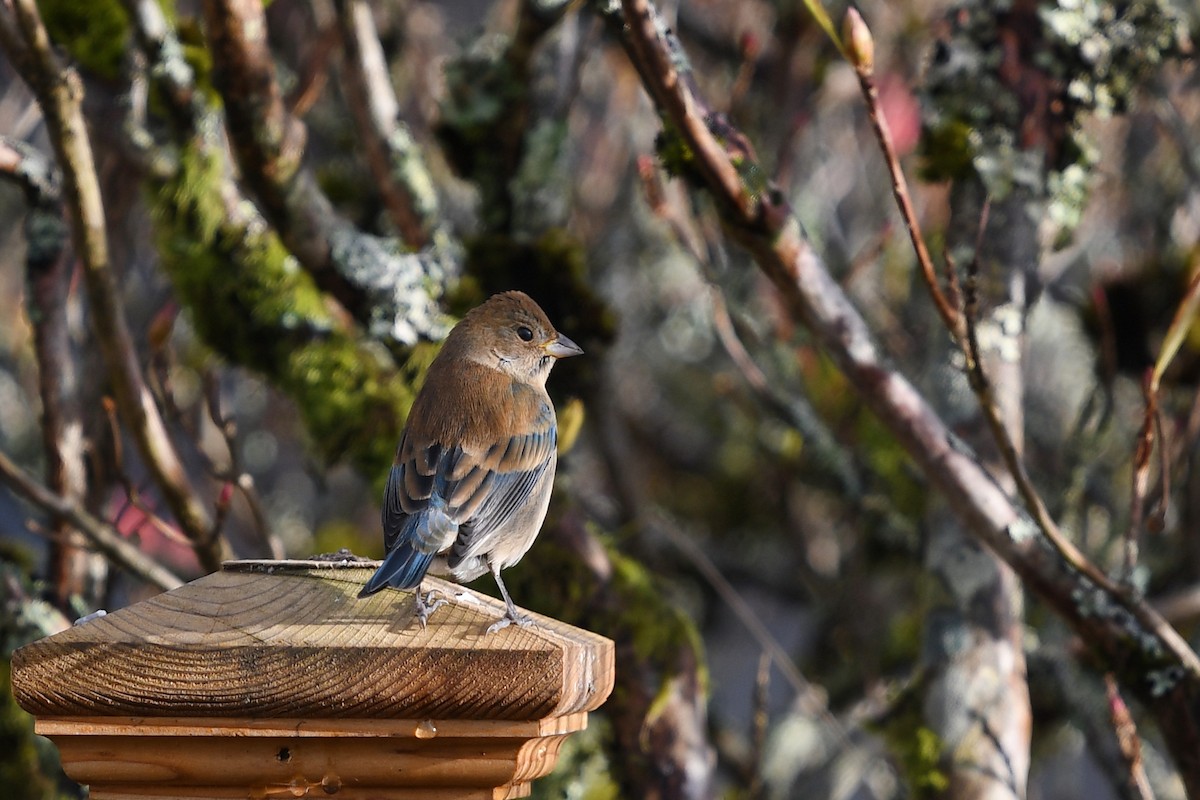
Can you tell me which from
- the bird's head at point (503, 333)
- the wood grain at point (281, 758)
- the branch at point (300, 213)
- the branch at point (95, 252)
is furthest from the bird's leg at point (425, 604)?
the branch at point (300, 213)

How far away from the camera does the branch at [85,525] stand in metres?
3.15

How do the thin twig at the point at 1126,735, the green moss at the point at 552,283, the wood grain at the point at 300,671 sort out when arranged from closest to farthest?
the wood grain at the point at 300,671 → the thin twig at the point at 1126,735 → the green moss at the point at 552,283

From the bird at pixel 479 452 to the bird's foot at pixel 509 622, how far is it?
0.28 m

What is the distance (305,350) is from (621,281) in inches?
148

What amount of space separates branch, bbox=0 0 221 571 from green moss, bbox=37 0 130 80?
598 mm

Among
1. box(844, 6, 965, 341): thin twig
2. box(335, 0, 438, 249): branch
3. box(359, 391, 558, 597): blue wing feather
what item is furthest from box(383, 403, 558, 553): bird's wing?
box(335, 0, 438, 249): branch

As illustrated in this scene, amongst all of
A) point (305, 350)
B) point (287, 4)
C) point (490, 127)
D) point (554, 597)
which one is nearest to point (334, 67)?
point (287, 4)

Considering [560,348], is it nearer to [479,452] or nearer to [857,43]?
[479,452]

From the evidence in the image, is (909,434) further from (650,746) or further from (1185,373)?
(1185,373)

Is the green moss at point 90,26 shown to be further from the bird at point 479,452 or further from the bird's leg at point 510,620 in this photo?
the bird's leg at point 510,620

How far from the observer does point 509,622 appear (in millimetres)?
1753

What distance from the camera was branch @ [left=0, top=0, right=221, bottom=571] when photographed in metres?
2.83

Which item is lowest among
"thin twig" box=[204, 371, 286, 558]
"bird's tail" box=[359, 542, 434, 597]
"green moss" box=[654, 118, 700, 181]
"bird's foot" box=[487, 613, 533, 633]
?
"bird's foot" box=[487, 613, 533, 633]

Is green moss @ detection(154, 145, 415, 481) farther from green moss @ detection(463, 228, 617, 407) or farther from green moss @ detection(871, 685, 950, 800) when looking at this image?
green moss @ detection(871, 685, 950, 800)
